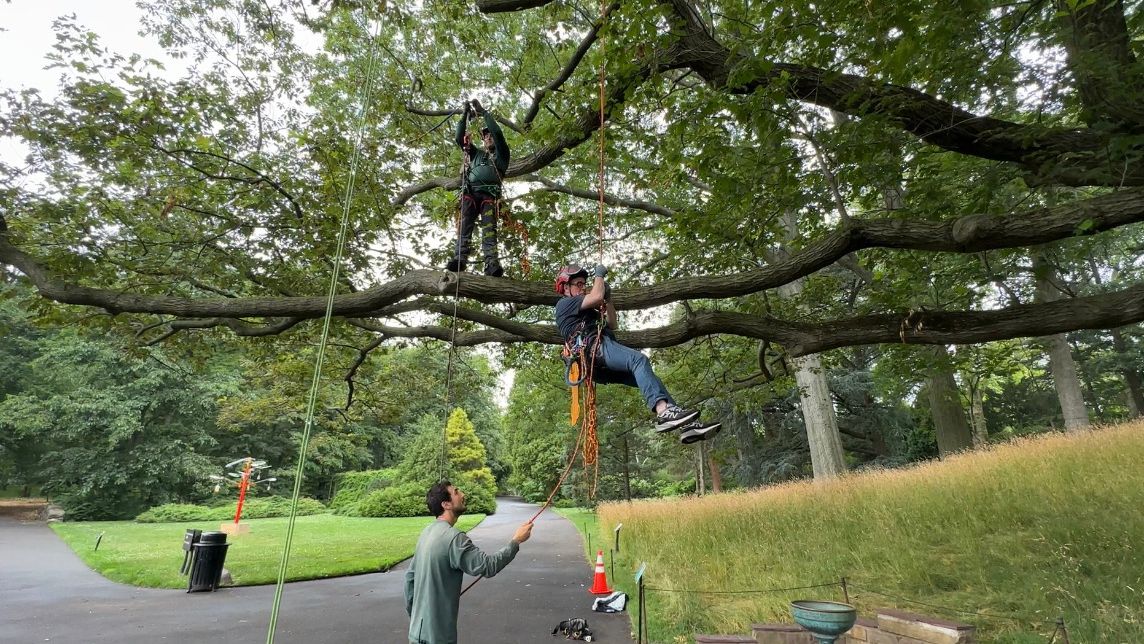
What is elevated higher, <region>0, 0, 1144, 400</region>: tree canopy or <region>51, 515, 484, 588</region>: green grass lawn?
<region>0, 0, 1144, 400</region>: tree canopy

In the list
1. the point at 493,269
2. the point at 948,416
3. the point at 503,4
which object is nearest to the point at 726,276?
the point at 493,269

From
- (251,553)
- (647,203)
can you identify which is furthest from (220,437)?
(647,203)

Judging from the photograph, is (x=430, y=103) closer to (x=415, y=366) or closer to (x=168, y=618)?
(x=415, y=366)

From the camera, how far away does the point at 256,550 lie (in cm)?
1321

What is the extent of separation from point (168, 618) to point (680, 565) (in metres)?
7.08

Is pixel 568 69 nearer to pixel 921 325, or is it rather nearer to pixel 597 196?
pixel 597 196

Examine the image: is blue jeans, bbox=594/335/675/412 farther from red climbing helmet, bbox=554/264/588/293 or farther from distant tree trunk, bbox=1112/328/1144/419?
distant tree trunk, bbox=1112/328/1144/419

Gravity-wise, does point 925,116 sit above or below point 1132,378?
below

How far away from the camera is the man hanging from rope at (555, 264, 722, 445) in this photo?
3699 millimetres

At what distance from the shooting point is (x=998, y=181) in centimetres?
585

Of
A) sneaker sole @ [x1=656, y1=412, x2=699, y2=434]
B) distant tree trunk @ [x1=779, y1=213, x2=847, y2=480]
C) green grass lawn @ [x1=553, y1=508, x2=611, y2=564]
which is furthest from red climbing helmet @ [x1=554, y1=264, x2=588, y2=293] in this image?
green grass lawn @ [x1=553, y1=508, x2=611, y2=564]

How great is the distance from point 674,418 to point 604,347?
2.77ft

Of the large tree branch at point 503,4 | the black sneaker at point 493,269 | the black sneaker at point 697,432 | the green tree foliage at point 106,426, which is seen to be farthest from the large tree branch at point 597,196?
the green tree foliage at point 106,426

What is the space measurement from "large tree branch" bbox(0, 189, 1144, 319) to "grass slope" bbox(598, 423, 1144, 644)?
Result: 3306mm
